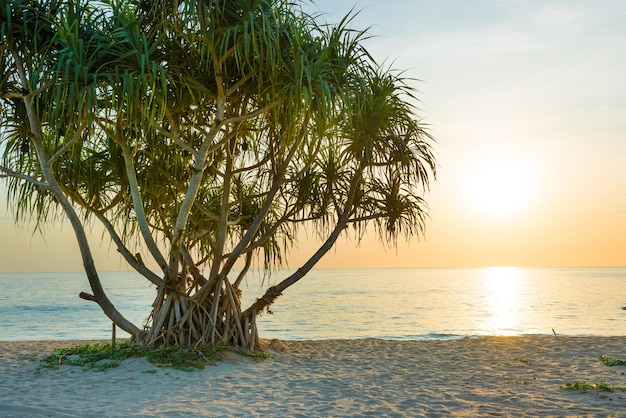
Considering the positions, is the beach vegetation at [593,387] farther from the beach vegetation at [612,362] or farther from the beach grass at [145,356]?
the beach grass at [145,356]

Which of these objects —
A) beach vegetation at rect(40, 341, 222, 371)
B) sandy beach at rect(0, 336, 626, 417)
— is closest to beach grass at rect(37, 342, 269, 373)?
beach vegetation at rect(40, 341, 222, 371)

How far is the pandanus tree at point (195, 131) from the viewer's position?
659 cm

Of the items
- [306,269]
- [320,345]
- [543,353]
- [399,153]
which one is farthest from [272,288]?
[543,353]

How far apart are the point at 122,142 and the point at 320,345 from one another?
4063 millimetres

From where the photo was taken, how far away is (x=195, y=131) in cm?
836

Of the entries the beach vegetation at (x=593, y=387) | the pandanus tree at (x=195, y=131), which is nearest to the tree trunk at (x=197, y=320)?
the pandanus tree at (x=195, y=131)

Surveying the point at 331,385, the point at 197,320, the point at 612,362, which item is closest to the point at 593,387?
the point at 612,362

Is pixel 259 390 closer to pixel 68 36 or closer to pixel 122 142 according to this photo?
pixel 122 142

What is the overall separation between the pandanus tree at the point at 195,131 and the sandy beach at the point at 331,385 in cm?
98

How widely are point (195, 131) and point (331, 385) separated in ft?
12.2

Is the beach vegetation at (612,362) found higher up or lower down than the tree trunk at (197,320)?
lower down

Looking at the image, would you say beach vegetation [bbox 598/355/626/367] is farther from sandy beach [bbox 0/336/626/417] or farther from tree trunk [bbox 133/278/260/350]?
tree trunk [bbox 133/278/260/350]

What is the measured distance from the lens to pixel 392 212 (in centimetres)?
904

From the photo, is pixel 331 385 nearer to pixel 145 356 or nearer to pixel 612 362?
pixel 145 356
